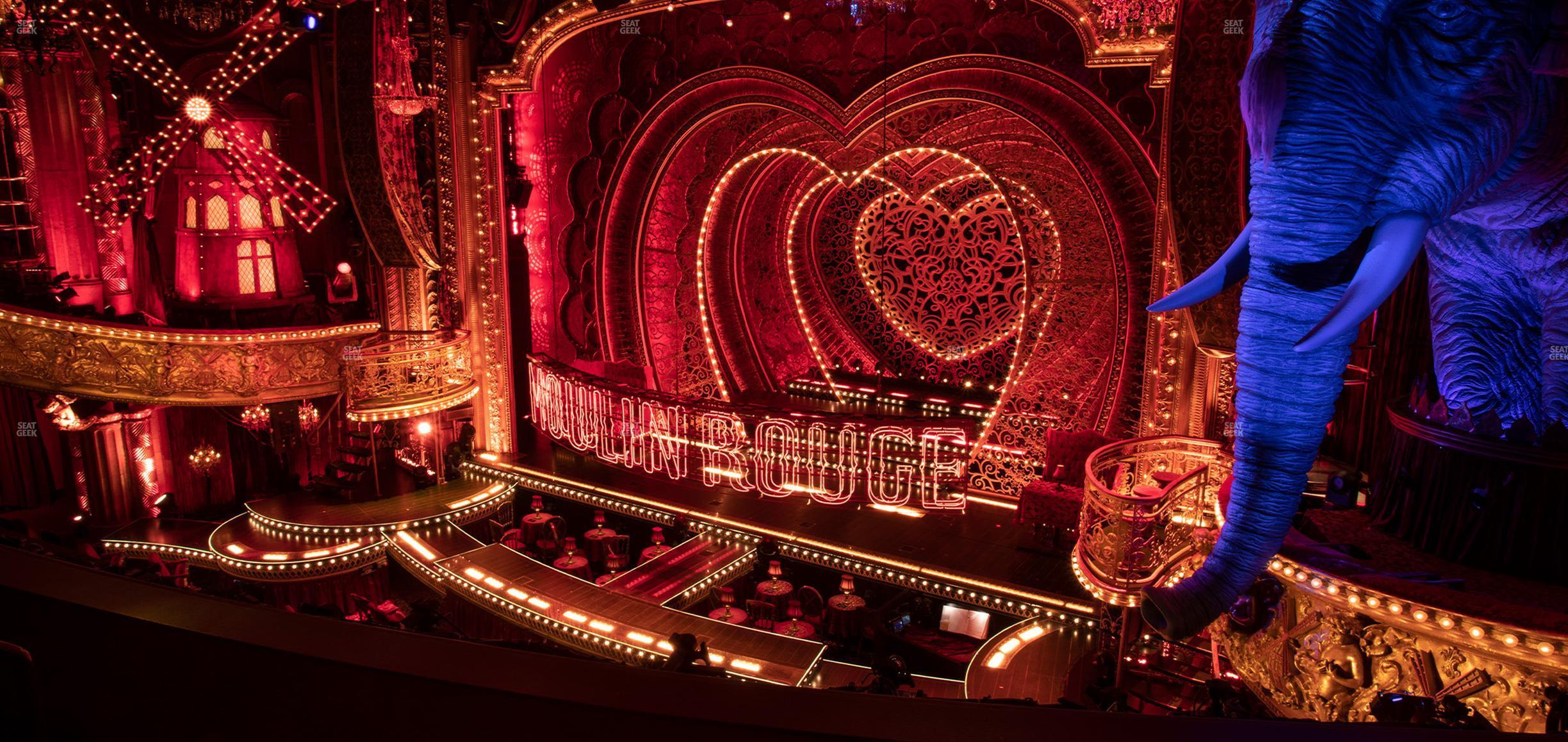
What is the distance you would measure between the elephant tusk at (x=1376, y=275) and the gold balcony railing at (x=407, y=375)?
26.5 ft

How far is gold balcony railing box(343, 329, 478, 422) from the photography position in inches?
339

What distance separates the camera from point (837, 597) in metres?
6.96

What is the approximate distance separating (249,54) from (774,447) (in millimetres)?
7467

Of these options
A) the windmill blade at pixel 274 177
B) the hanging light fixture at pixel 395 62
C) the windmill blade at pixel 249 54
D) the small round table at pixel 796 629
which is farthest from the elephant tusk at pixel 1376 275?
the windmill blade at pixel 274 177

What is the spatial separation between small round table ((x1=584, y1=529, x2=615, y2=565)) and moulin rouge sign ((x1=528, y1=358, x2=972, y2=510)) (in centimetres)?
87

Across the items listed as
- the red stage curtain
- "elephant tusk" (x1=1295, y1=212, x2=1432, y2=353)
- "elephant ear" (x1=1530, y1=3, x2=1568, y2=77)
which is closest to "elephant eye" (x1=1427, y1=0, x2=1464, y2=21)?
"elephant ear" (x1=1530, y1=3, x2=1568, y2=77)

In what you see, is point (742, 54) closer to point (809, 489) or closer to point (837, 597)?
point (809, 489)

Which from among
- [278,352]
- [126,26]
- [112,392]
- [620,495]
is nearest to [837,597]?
[620,495]

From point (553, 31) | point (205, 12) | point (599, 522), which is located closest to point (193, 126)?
point (205, 12)

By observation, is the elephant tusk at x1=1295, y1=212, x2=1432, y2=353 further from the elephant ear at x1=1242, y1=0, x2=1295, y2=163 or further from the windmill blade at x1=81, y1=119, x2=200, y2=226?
the windmill blade at x1=81, y1=119, x2=200, y2=226

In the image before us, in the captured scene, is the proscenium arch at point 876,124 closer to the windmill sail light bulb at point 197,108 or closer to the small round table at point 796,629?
the small round table at point 796,629

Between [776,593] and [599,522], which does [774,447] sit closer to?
[776,593]

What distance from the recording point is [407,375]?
8.94m

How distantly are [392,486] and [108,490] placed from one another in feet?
10.6
